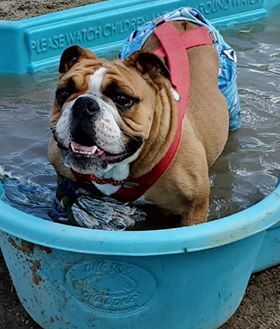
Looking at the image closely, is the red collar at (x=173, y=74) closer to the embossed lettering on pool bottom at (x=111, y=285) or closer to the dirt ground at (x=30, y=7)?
the embossed lettering on pool bottom at (x=111, y=285)

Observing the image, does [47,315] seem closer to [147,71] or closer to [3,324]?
[3,324]

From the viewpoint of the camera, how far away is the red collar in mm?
2586

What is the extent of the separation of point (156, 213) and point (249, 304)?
0.50 meters

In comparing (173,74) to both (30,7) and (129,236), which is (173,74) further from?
(30,7)

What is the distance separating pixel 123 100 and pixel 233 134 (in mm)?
1560

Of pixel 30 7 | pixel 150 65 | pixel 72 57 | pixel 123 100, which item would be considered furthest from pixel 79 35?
pixel 123 100

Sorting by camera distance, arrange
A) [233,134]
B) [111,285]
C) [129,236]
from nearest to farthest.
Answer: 1. [129,236]
2. [111,285]
3. [233,134]

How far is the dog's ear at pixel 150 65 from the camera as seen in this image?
8.09 ft

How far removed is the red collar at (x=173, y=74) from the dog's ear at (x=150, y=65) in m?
0.20

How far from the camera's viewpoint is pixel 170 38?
10.1ft

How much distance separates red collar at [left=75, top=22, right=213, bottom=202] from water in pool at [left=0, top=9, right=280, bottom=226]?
411mm

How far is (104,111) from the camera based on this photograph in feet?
7.39

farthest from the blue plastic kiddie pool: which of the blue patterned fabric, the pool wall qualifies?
the pool wall

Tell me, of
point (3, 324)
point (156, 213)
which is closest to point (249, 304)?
point (156, 213)
